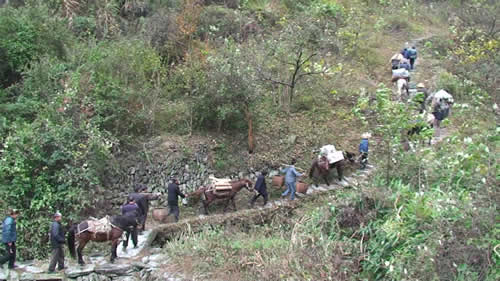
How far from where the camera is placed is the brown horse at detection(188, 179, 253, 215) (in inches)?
488

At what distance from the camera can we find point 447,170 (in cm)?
947

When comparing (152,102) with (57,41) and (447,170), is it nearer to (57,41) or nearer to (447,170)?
(57,41)

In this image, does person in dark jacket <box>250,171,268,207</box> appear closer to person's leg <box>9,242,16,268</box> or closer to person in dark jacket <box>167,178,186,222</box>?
person in dark jacket <box>167,178,186,222</box>

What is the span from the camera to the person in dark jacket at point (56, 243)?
9.55m

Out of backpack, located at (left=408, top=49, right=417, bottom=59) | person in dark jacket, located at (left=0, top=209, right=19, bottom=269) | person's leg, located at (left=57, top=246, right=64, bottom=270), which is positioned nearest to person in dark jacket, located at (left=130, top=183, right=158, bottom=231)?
person's leg, located at (left=57, top=246, right=64, bottom=270)

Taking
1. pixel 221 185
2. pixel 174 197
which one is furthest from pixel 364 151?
pixel 174 197

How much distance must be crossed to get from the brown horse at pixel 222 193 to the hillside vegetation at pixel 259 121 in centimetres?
100

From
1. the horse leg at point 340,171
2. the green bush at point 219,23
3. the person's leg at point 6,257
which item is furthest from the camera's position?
the green bush at point 219,23

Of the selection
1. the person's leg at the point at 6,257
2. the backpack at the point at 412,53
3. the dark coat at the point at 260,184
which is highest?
the backpack at the point at 412,53

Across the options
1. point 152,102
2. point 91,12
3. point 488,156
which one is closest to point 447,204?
point 488,156

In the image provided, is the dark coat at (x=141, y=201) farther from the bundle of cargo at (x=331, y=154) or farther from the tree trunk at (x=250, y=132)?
the bundle of cargo at (x=331, y=154)

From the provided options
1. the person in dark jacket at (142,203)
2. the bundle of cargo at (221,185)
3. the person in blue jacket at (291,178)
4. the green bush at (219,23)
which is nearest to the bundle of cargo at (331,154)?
the person in blue jacket at (291,178)

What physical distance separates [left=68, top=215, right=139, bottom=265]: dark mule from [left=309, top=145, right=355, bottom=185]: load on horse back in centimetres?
541

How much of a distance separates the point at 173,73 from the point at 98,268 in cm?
788
